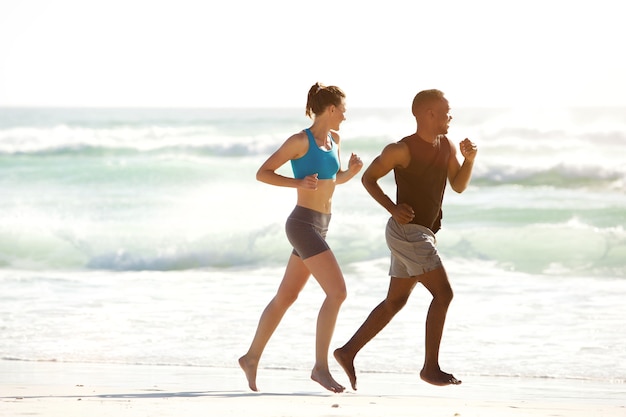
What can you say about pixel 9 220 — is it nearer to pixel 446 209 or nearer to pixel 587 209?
pixel 446 209

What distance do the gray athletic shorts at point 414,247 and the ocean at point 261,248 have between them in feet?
7.25

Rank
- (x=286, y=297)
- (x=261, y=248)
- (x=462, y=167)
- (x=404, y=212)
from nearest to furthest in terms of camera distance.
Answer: (x=404, y=212), (x=462, y=167), (x=286, y=297), (x=261, y=248)

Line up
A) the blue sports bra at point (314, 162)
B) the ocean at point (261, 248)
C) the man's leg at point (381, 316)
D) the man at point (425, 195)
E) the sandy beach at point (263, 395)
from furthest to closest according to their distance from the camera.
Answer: the ocean at point (261, 248)
the blue sports bra at point (314, 162)
the man's leg at point (381, 316)
the man at point (425, 195)
the sandy beach at point (263, 395)

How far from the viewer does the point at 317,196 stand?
21.8 ft

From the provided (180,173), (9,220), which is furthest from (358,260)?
(180,173)

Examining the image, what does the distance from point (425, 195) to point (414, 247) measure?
28cm

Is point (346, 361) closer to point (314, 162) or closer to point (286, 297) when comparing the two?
point (286, 297)

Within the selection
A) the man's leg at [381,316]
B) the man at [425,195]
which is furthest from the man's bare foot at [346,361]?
the man at [425,195]

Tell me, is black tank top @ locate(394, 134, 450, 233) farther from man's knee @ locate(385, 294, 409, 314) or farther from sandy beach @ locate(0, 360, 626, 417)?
sandy beach @ locate(0, 360, 626, 417)

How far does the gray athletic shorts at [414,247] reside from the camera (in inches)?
249

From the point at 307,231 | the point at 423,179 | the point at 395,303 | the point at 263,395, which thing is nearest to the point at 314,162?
the point at 307,231

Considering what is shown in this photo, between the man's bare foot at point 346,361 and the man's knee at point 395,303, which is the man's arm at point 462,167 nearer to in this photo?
the man's knee at point 395,303

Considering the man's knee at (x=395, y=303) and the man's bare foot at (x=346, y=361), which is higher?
the man's knee at (x=395, y=303)

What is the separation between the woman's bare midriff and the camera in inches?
262
